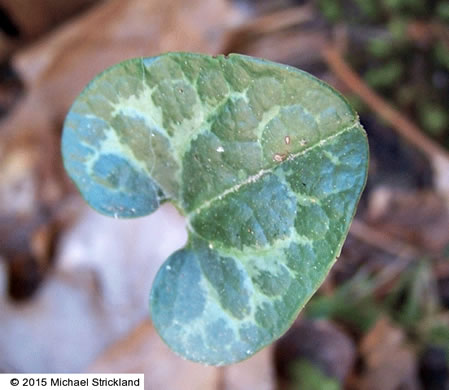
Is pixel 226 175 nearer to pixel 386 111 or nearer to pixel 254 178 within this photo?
pixel 254 178

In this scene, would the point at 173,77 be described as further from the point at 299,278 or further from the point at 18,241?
the point at 18,241

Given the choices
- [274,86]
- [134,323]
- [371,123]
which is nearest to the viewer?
[274,86]

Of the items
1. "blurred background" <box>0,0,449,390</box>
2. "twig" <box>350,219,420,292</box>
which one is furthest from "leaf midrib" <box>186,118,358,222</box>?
"twig" <box>350,219,420,292</box>

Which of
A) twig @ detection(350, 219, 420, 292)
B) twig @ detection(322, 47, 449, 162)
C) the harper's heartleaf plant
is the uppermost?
the harper's heartleaf plant

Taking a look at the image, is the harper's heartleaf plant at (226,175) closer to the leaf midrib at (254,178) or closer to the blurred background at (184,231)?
the leaf midrib at (254,178)

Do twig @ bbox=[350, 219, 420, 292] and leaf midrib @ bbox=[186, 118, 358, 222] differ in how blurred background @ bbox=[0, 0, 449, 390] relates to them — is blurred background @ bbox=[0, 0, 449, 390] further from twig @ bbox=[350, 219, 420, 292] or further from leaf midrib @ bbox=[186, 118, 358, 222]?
leaf midrib @ bbox=[186, 118, 358, 222]

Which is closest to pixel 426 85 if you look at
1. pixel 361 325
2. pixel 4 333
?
pixel 361 325
